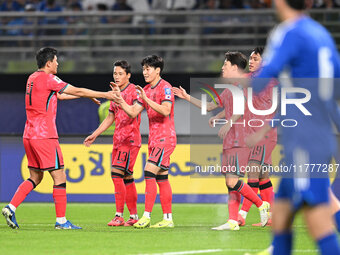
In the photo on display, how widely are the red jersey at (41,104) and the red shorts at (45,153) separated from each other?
64mm

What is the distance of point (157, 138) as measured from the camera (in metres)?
9.25

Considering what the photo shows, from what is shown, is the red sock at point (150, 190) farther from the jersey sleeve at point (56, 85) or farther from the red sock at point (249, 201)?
the jersey sleeve at point (56, 85)

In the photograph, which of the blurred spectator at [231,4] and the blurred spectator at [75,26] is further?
the blurred spectator at [231,4]

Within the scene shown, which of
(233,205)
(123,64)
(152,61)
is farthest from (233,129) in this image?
(123,64)

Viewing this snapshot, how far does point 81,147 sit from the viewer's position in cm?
1355

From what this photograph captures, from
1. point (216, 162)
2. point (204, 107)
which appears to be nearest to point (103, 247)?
point (204, 107)

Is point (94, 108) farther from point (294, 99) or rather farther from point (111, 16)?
point (294, 99)

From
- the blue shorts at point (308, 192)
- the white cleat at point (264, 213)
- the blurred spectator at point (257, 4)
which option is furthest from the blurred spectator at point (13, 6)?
the blue shorts at point (308, 192)

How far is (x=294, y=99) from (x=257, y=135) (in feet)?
1.29

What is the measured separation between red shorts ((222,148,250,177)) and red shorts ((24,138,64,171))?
6.72ft

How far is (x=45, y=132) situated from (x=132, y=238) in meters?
1.88

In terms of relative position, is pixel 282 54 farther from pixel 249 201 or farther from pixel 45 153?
pixel 249 201

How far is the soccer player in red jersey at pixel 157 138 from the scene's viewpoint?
9102 mm

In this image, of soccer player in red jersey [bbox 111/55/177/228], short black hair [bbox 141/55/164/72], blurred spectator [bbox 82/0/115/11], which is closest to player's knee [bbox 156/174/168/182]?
soccer player in red jersey [bbox 111/55/177/228]
